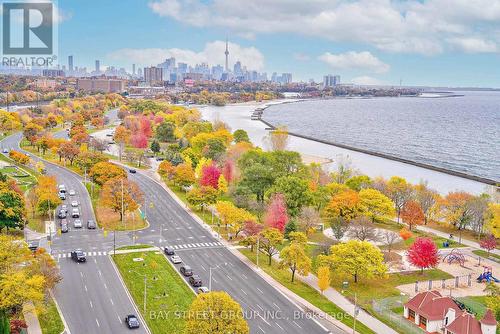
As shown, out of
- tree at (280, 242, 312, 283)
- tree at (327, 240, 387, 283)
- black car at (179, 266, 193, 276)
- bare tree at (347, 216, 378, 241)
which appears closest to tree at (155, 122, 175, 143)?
bare tree at (347, 216, 378, 241)

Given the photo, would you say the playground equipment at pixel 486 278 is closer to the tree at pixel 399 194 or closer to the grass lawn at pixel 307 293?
the grass lawn at pixel 307 293

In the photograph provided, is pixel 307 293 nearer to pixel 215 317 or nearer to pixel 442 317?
pixel 442 317

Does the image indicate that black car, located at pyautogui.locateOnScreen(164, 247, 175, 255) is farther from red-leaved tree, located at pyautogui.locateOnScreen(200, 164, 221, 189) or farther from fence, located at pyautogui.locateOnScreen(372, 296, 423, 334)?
red-leaved tree, located at pyautogui.locateOnScreen(200, 164, 221, 189)

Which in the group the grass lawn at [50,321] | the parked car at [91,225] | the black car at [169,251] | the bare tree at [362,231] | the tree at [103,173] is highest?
the tree at [103,173]

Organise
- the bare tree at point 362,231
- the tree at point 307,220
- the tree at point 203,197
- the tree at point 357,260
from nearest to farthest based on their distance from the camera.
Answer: the tree at point 357,260
the bare tree at point 362,231
the tree at point 307,220
the tree at point 203,197

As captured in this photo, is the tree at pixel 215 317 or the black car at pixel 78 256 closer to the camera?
the tree at pixel 215 317

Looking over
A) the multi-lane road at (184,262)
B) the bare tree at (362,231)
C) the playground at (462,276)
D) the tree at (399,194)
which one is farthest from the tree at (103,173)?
the playground at (462,276)

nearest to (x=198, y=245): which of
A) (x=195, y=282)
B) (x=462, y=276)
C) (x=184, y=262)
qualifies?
(x=184, y=262)
